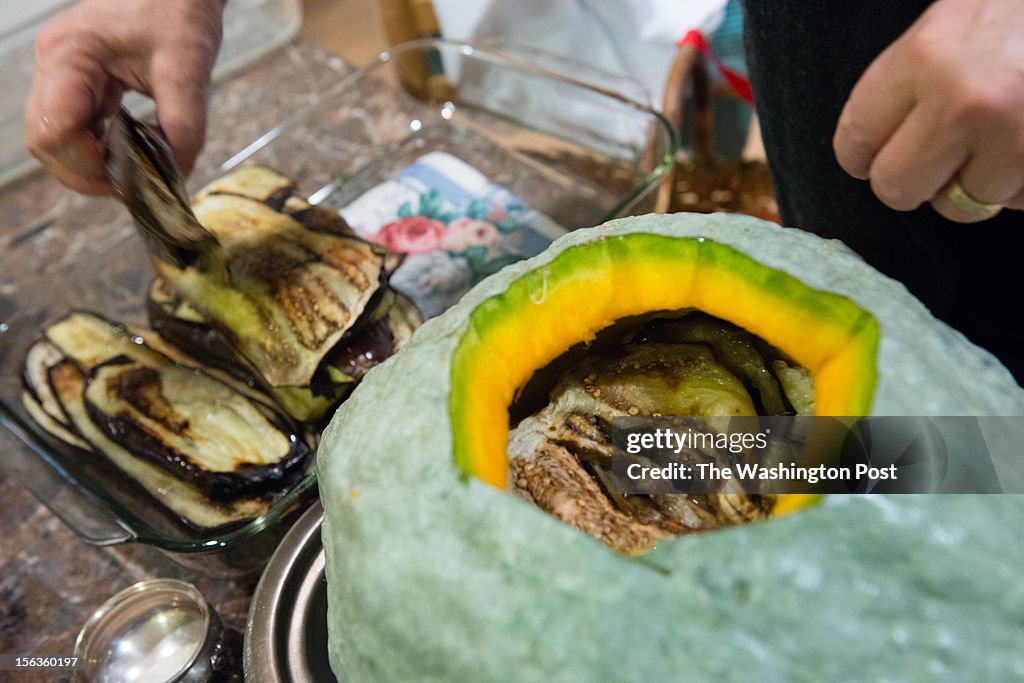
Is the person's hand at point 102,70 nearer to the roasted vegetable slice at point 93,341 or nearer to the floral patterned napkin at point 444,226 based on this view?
the roasted vegetable slice at point 93,341

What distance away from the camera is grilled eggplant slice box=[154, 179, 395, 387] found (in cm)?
79

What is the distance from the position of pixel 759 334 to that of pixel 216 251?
598 millimetres

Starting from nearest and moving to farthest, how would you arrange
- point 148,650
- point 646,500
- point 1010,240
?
1. point 646,500
2. point 148,650
3. point 1010,240

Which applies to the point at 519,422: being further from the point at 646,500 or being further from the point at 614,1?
the point at 614,1

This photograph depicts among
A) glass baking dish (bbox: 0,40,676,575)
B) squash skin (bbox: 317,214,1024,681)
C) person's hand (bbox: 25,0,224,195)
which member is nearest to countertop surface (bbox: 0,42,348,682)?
glass baking dish (bbox: 0,40,676,575)

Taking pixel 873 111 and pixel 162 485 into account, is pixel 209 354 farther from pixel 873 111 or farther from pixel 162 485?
pixel 873 111

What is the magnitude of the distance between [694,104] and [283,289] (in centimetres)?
79

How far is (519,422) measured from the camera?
1.47 feet

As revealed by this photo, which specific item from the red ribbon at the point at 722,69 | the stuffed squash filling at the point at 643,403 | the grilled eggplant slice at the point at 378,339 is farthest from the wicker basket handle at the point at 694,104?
the stuffed squash filling at the point at 643,403

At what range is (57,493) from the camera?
0.82m

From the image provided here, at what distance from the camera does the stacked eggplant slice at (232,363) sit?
77cm

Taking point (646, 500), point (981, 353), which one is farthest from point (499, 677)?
point (981, 353)

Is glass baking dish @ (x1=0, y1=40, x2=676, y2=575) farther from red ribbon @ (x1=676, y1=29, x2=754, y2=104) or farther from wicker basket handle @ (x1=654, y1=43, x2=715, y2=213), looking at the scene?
red ribbon @ (x1=676, y1=29, x2=754, y2=104)

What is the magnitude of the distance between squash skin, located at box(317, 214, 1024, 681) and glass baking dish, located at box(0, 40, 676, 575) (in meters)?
0.59
